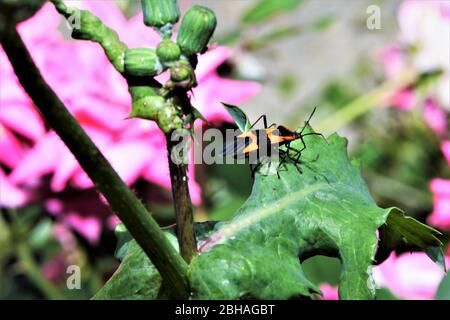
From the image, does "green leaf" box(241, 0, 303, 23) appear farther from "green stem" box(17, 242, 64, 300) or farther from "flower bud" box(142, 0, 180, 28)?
"flower bud" box(142, 0, 180, 28)

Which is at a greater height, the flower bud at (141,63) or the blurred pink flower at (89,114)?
the blurred pink flower at (89,114)

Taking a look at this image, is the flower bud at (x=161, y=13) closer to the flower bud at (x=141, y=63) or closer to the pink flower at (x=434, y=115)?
the flower bud at (x=141, y=63)

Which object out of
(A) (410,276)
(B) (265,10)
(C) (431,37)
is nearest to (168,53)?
(A) (410,276)

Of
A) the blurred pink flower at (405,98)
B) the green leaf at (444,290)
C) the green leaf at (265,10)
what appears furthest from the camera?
the blurred pink flower at (405,98)

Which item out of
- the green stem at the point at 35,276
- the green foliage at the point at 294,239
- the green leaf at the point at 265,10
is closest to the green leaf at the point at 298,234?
the green foliage at the point at 294,239

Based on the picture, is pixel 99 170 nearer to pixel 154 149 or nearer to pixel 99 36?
pixel 99 36

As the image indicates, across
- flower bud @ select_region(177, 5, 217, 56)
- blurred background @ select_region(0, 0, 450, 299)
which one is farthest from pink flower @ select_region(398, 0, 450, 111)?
flower bud @ select_region(177, 5, 217, 56)
